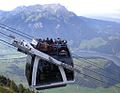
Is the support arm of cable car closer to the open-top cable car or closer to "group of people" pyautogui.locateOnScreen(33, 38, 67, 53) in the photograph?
the open-top cable car

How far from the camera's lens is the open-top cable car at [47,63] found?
40.4 m

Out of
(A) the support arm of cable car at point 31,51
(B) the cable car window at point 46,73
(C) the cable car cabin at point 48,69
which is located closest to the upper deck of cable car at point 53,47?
(C) the cable car cabin at point 48,69

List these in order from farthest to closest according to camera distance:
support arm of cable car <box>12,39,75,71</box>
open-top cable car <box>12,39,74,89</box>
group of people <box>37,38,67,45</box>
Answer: group of people <box>37,38,67,45</box>
open-top cable car <box>12,39,74,89</box>
support arm of cable car <box>12,39,75,71</box>

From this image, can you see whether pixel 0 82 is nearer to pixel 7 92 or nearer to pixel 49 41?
pixel 7 92

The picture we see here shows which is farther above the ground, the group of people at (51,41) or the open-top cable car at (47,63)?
the group of people at (51,41)

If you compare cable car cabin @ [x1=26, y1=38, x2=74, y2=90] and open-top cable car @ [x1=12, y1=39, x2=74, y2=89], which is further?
cable car cabin @ [x1=26, y1=38, x2=74, y2=90]

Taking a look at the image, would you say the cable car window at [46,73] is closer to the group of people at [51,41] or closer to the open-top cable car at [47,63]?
the open-top cable car at [47,63]

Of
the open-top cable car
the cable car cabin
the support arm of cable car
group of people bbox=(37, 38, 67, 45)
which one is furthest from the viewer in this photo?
group of people bbox=(37, 38, 67, 45)

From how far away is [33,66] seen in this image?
4084 centimetres

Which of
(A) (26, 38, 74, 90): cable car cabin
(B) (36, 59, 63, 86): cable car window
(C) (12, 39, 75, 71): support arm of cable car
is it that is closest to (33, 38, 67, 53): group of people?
(A) (26, 38, 74, 90): cable car cabin

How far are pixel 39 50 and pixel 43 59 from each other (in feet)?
3.56

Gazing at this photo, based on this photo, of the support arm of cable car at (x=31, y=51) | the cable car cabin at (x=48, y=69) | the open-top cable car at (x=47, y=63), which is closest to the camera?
the support arm of cable car at (x=31, y=51)

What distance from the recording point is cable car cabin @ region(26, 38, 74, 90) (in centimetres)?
4075

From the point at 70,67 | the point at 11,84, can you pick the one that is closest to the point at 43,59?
the point at 70,67
